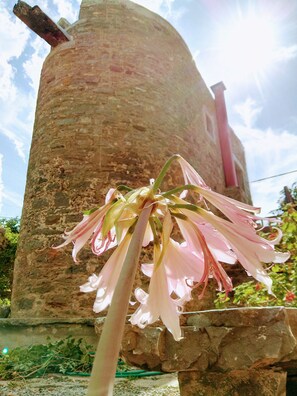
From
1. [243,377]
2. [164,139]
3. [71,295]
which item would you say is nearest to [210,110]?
[164,139]

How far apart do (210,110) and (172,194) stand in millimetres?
7559

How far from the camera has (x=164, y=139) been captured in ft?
15.0

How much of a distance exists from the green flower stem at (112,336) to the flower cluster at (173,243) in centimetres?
11

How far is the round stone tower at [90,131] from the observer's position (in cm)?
333

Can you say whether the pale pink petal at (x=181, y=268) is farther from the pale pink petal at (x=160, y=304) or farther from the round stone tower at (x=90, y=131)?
the round stone tower at (x=90, y=131)

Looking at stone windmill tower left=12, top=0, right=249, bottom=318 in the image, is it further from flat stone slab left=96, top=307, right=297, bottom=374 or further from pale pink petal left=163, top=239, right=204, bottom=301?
pale pink petal left=163, top=239, right=204, bottom=301

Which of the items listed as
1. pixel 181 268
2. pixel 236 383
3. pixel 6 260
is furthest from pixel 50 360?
pixel 6 260

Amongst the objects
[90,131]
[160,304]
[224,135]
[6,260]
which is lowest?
[6,260]

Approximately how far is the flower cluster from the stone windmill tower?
9.24 ft

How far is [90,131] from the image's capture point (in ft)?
13.1

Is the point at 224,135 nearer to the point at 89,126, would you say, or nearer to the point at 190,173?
the point at 89,126

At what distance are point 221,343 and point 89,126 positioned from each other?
3.56 meters

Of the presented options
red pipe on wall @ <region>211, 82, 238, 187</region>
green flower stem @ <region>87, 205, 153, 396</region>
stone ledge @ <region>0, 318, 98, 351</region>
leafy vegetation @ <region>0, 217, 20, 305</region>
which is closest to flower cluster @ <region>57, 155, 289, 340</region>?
green flower stem @ <region>87, 205, 153, 396</region>

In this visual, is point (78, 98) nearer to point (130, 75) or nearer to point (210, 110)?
point (130, 75)
